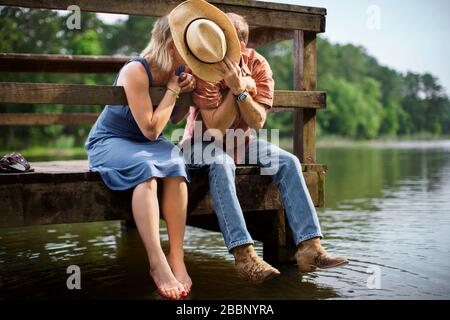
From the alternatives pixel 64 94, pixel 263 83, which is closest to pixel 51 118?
pixel 64 94

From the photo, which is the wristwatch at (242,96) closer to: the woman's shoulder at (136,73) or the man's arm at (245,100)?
the man's arm at (245,100)

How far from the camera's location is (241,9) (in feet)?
16.1

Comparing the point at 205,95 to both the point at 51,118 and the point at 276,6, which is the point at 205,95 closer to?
the point at 276,6

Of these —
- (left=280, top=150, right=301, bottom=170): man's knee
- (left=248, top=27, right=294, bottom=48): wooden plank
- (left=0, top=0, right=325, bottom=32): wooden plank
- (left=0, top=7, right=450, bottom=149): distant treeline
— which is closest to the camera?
(left=0, top=0, right=325, bottom=32): wooden plank

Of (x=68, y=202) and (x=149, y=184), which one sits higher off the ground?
(x=149, y=184)

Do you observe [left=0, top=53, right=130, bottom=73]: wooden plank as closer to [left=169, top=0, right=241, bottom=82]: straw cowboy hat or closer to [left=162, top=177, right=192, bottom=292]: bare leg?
[left=169, top=0, right=241, bottom=82]: straw cowboy hat

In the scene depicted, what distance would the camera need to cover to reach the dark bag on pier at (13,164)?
421 centimetres

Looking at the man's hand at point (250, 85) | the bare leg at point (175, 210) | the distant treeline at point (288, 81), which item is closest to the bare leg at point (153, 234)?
the bare leg at point (175, 210)

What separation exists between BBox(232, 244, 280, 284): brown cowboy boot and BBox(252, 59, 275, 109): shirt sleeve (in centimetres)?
97

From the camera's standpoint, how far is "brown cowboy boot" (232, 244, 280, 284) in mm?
4055

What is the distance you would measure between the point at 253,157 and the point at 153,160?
90 cm

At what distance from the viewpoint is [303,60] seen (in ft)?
17.0

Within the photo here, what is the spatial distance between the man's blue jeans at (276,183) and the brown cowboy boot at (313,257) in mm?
43

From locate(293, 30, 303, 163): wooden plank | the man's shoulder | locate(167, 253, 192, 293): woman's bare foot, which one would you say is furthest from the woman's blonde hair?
locate(293, 30, 303, 163): wooden plank
